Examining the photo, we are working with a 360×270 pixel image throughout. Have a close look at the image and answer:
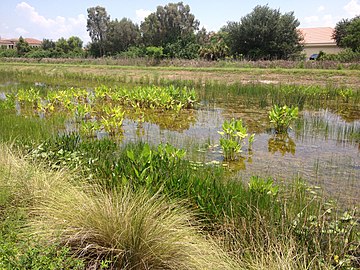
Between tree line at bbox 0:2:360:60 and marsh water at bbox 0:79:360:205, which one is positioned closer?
marsh water at bbox 0:79:360:205

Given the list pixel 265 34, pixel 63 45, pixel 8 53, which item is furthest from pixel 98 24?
pixel 265 34

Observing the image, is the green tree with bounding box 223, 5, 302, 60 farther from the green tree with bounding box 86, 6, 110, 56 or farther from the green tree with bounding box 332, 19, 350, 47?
the green tree with bounding box 86, 6, 110, 56

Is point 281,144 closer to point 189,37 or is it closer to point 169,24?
point 189,37

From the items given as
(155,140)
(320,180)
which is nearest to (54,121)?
(155,140)

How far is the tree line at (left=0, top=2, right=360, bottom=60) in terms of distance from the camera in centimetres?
3356

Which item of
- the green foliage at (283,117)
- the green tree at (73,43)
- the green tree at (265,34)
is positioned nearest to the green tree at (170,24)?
the green tree at (265,34)

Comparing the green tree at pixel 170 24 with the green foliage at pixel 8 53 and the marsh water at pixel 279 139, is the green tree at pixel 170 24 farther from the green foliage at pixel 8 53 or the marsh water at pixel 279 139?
the marsh water at pixel 279 139

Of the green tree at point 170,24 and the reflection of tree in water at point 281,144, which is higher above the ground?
the green tree at point 170,24

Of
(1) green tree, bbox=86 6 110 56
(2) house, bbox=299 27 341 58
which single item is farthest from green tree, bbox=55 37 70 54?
(2) house, bbox=299 27 341 58

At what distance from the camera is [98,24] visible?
179ft

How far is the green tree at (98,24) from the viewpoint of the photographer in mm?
52669

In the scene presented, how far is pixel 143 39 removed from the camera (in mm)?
47625

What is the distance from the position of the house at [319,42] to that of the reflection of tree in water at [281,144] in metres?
37.6

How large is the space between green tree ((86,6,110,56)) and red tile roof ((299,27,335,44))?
2898 cm
